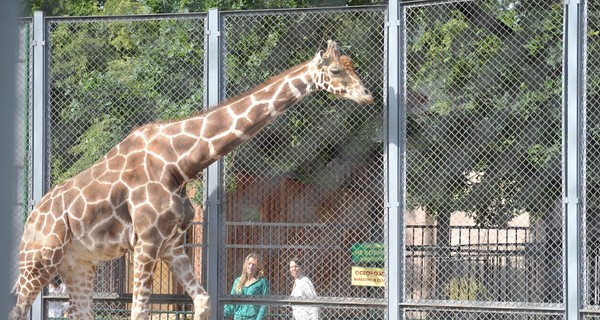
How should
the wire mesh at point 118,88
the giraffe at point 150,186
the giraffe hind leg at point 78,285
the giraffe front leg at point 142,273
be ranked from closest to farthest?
the giraffe front leg at point 142,273
the giraffe at point 150,186
the giraffe hind leg at point 78,285
the wire mesh at point 118,88

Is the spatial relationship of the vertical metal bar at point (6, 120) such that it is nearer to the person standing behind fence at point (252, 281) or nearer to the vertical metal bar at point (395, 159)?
the vertical metal bar at point (395, 159)

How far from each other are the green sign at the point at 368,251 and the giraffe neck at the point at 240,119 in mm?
1401

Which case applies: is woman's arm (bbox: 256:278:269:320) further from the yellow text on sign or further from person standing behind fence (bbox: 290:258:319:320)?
the yellow text on sign

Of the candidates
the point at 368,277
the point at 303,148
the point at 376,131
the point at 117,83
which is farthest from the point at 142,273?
the point at 376,131

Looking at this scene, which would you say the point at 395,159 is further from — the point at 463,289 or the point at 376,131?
the point at 463,289

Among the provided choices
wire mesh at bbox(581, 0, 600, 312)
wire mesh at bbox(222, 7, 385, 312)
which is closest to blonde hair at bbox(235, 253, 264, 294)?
wire mesh at bbox(222, 7, 385, 312)

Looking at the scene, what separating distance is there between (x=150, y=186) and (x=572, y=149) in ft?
10.9

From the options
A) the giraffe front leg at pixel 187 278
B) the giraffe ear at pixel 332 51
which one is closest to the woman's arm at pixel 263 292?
the giraffe front leg at pixel 187 278

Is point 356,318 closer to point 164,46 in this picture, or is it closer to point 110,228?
point 110,228

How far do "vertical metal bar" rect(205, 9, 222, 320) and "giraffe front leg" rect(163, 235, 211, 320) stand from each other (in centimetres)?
27

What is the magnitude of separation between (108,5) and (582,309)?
9.72 metres

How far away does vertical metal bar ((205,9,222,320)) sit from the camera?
7.73 metres

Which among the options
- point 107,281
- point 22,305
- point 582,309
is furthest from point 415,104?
point 22,305

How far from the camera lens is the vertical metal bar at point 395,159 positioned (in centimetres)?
738
